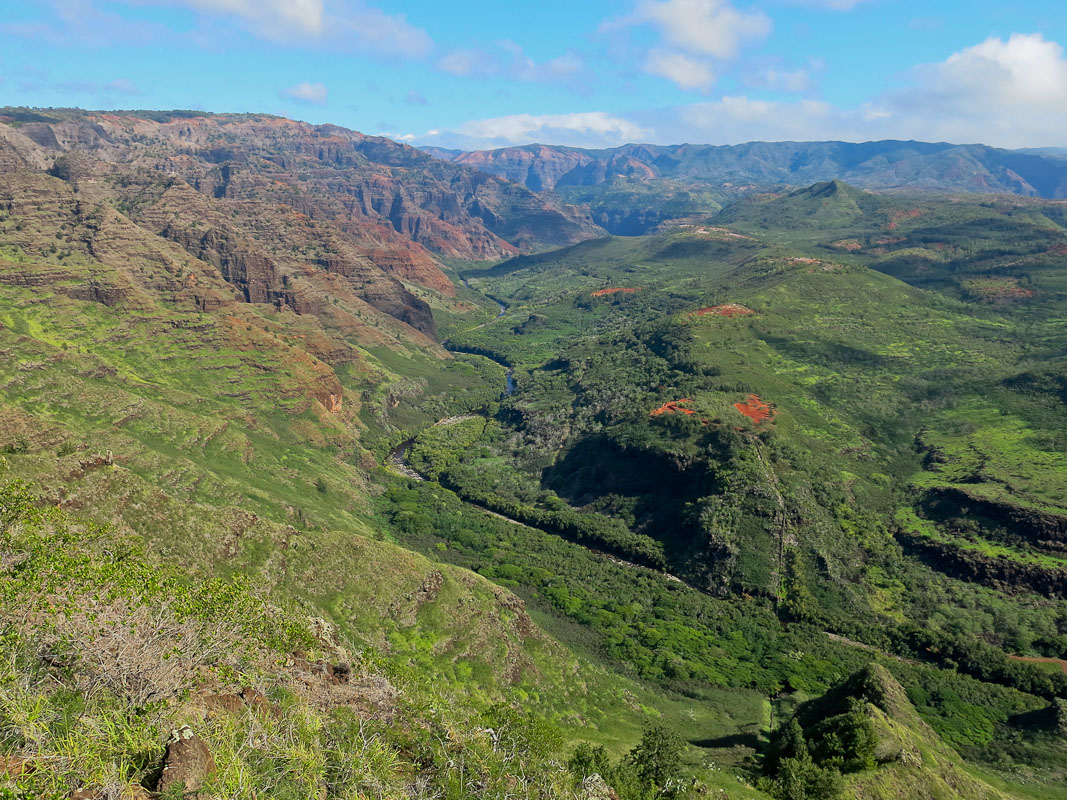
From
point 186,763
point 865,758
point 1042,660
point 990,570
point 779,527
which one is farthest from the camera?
point 779,527

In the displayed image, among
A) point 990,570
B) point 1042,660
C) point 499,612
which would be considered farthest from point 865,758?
point 990,570

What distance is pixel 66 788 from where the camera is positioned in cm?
2669

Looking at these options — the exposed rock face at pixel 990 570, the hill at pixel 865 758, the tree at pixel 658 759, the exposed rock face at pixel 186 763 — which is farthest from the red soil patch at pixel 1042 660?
the exposed rock face at pixel 186 763

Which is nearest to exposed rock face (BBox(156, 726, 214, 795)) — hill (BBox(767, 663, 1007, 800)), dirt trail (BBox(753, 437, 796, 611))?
hill (BBox(767, 663, 1007, 800))

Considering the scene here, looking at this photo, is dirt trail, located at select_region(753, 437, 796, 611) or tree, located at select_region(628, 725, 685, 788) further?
dirt trail, located at select_region(753, 437, 796, 611)

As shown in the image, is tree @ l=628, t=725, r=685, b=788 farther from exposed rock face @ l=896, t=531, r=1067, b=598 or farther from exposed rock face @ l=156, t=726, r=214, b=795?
exposed rock face @ l=896, t=531, r=1067, b=598

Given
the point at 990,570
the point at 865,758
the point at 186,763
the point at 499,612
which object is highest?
the point at 186,763

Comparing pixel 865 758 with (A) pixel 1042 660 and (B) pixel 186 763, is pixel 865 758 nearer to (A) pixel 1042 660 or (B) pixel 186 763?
(B) pixel 186 763

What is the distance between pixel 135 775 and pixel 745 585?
145756mm

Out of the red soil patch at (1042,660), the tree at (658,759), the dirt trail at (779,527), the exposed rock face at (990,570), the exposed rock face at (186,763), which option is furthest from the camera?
the dirt trail at (779,527)

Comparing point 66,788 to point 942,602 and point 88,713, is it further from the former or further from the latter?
point 942,602

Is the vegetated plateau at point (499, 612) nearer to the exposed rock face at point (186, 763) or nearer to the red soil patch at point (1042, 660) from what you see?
the exposed rock face at point (186, 763)

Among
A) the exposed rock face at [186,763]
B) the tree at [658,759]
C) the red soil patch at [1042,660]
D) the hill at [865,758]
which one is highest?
the exposed rock face at [186,763]

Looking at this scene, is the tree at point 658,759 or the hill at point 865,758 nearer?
the tree at point 658,759
